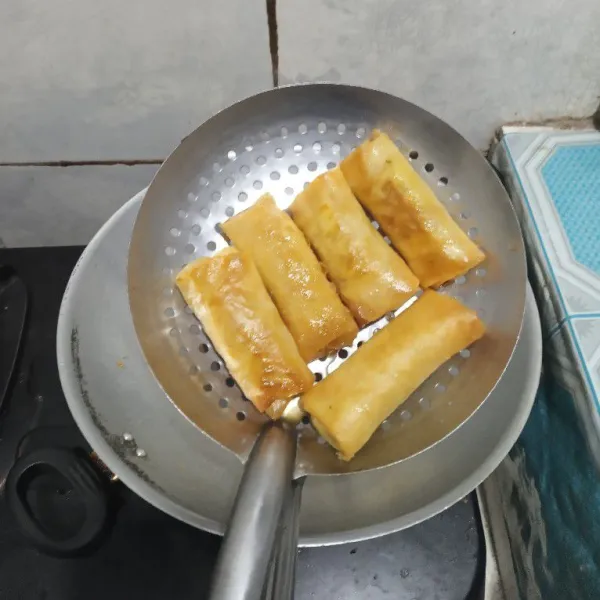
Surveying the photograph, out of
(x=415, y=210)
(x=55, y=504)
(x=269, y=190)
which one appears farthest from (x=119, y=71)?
(x=55, y=504)

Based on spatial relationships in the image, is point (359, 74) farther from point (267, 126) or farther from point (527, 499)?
point (527, 499)

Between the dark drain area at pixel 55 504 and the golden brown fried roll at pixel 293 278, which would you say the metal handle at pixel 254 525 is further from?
the dark drain area at pixel 55 504

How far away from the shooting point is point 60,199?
0.67m

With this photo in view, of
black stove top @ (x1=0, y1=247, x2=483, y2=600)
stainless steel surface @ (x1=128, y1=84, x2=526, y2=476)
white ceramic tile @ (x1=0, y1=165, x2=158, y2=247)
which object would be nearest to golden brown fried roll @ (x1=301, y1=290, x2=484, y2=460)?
stainless steel surface @ (x1=128, y1=84, x2=526, y2=476)

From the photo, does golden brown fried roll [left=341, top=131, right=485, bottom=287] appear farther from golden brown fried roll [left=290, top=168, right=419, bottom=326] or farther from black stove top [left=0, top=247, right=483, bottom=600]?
black stove top [left=0, top=247, right=483, bottom=600]

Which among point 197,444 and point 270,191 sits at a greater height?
point 270,191

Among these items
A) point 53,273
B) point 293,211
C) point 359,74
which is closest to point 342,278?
point 293,211

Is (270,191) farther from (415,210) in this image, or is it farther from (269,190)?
(415,210)

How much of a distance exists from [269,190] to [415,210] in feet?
0.45

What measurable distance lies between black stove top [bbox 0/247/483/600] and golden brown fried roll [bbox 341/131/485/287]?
10.3 inches

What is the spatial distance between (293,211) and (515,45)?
0.80 ft

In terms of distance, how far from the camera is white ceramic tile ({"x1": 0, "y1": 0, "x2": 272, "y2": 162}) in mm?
456

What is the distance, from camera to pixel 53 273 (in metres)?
0.71

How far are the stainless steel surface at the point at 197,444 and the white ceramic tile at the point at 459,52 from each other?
199mm
